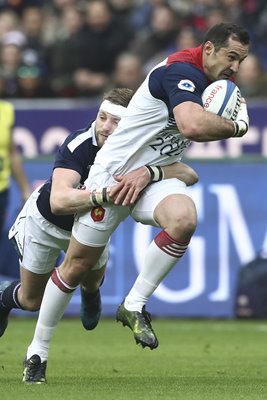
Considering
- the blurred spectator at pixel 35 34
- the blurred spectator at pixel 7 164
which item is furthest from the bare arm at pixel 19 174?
the blurred spectator at pixel 35 34

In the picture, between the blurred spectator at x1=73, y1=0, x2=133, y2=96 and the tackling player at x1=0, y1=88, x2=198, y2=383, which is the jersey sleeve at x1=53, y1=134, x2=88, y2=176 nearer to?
the tackling player at x1=0, y1=88, x2=198, y2=383

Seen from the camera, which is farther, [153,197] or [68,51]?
[68,51]

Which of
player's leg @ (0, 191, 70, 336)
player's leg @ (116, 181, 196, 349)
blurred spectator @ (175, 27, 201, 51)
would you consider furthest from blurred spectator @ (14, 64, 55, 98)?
player's leg @ (116, 181, 196, 349)

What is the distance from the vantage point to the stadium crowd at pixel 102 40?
1609 cm

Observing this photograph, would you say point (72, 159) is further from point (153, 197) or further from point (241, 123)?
point (241, 123)

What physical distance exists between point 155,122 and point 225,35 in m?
0.70

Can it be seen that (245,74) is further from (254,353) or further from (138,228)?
→ (254,353)

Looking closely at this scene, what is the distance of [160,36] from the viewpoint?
54.5 feet

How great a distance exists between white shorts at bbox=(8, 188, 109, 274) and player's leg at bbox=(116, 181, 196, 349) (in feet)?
2.80

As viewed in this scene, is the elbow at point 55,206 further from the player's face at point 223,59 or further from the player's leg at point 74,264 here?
the player's face at point 223,59

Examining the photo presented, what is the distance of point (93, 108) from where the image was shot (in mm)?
14742

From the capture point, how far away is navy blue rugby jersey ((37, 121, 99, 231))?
8039mm

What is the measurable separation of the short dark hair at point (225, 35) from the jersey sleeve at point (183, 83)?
0.69 ft

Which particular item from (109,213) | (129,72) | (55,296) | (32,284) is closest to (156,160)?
(109,213)
